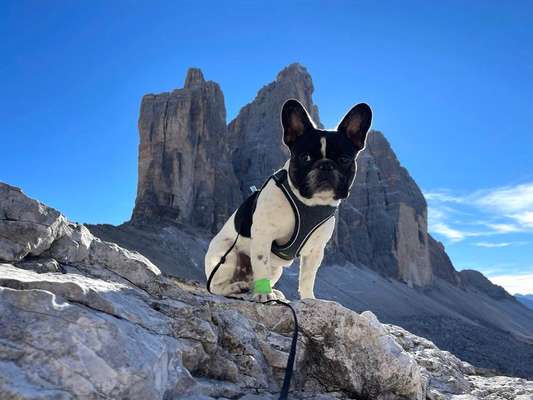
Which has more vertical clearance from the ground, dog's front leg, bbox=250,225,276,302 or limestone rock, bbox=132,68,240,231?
limestone rock, bbox=132,68,240,231

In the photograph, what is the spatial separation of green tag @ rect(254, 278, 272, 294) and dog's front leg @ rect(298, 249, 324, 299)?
806 mm

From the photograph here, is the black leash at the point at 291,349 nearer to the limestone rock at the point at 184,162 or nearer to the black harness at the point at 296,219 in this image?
the black harness at the point at 296,219

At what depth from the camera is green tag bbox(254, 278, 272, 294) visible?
477 cm

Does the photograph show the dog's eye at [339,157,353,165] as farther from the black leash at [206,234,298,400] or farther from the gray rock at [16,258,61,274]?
the gray rock at [16,258,61,274]

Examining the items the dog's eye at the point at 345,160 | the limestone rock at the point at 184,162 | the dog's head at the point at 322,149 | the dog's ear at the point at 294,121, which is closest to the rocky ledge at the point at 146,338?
the dog's head at the point at 322,149

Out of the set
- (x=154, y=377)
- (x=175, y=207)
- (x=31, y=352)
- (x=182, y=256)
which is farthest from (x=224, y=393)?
(x=175, y=207)

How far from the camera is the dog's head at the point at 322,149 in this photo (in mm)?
4555

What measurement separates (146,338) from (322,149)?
2.63 m

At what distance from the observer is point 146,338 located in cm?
266

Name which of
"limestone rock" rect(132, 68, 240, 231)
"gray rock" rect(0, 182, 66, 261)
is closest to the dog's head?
"gray rock" rect(0, 182, 66, 261)

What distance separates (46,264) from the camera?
3605 millimetres

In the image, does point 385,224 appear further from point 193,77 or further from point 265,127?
point 193,77

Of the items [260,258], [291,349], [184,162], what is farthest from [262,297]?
[184,162]

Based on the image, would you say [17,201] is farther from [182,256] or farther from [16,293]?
[182,256]
